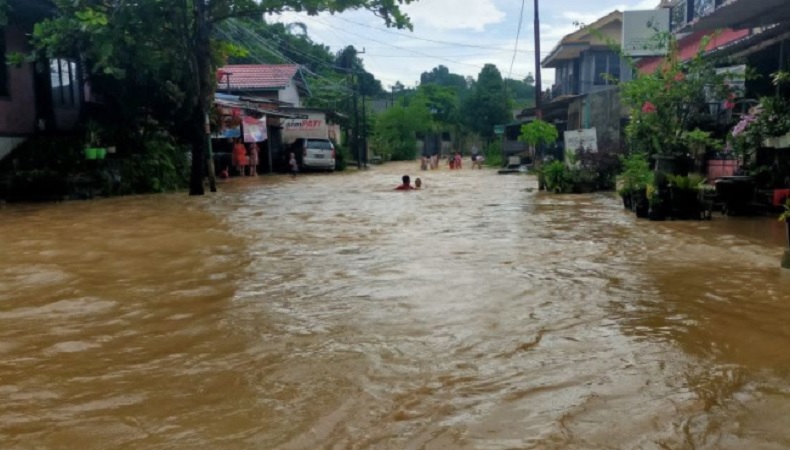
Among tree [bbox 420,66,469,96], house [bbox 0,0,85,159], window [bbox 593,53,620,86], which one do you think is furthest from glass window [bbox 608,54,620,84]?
tree [bbox 420,66,469,96]

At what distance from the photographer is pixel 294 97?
38031 millimetres

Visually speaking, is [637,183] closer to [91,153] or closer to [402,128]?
[91,153]

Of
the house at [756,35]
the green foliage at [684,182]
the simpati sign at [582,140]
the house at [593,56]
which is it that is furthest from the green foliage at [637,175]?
the house at [593,56]

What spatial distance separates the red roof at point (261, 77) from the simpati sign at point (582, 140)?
1924 cm

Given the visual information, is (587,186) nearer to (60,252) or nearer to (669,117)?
(669,117)

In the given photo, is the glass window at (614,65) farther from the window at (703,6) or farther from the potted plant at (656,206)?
the potted plant at (656,206)

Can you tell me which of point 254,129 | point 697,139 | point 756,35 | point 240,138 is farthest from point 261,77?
point 697,139

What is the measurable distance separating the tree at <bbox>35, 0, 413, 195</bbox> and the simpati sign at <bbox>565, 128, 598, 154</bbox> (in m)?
6.02

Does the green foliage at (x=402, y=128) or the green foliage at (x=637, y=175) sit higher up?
the green foliage at (x=402, y=128)

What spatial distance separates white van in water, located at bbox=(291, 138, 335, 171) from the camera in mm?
29953

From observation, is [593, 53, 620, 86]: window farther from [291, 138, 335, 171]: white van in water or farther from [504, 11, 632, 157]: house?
[291, 138, 335, 171]: white van in water

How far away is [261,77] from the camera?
34969 mm

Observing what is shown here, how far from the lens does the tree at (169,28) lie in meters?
14.0

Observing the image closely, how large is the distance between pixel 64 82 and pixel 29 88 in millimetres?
1468
